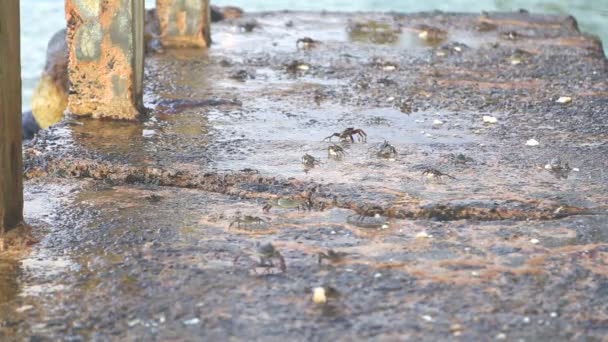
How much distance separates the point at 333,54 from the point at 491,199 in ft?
11.9

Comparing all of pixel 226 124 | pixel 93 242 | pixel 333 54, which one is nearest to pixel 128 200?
pixel 93 242

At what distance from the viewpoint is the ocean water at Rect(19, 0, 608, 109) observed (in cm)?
1473

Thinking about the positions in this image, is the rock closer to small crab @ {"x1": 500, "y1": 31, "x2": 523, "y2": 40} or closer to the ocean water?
small crab @ {"x1": 500, "y1": 31, "x2": 523, "y2": 40}

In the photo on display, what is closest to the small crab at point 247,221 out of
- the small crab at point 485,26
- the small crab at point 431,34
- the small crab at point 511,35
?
the small crab at point 431,34

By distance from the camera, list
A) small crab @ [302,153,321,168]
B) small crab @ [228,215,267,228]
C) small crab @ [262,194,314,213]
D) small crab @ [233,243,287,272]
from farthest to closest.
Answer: small crab @ [302,153,321,168], small crab @ [262,194,314,213], small crab @ [228,215,267,228], small crab @ [233,243,287,272]

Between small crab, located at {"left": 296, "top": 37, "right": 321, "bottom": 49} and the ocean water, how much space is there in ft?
21.3

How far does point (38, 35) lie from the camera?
15.2 m

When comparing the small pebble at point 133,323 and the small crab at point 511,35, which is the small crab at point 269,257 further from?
the small crab at point 511,35

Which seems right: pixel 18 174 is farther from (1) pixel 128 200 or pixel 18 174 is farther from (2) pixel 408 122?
(2) pixel 408 122

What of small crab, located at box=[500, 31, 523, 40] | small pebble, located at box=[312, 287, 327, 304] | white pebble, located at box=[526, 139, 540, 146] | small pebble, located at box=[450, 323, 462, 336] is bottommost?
small pebble, located at box=[450, 323, 462, 336]

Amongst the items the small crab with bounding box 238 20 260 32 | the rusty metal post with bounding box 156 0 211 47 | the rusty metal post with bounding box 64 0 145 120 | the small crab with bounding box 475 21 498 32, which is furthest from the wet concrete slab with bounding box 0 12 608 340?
the small crab with bounding box 475 21 498 32

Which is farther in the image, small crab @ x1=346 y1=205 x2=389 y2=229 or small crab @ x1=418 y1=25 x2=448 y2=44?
small crab @ x1=418 y1=25 x2=448 y2=44

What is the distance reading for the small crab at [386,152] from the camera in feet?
18.2

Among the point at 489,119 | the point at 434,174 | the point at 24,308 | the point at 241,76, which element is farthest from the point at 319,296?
the point at 241,76
